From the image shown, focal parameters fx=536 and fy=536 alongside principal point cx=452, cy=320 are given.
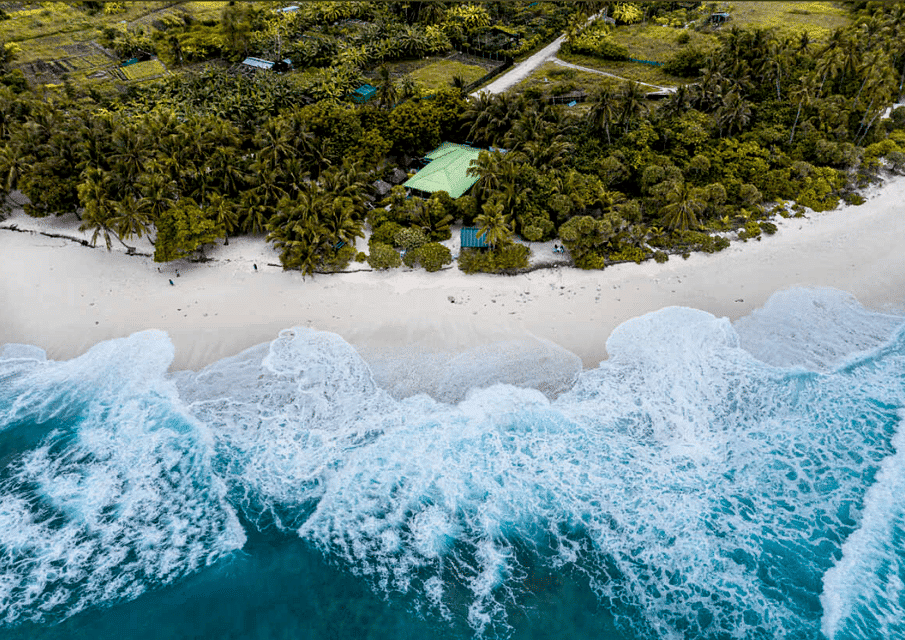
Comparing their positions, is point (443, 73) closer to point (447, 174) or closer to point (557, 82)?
point (557, 82)

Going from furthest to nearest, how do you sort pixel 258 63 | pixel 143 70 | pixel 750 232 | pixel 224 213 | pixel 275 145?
pixel 143 70 < pixel 258 63 < pixel 275 145 < pixel 750 232 < pixel 224 213

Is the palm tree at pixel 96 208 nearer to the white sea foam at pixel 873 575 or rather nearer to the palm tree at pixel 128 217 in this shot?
the palm tree at pixel 128 217

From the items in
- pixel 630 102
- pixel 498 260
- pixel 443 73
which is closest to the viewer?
pixel 498 260

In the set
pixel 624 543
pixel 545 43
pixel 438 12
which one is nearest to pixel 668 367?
pixel 624 543

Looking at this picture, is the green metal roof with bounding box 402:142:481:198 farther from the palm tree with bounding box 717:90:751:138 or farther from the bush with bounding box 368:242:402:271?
the palm tree with bounding box 717:90:751:138

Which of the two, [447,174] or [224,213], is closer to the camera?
[224,213]

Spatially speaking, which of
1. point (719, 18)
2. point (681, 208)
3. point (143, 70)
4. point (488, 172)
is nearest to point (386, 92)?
point (488, 172)

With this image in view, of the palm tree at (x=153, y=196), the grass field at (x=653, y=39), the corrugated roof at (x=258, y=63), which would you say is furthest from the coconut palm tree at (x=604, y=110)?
the corrugated roof at (x=258, y=63)
